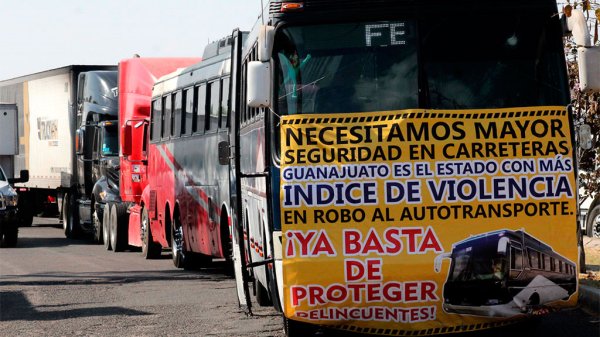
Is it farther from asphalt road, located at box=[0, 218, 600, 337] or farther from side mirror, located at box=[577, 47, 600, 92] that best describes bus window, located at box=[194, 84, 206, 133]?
side mirror, located at box=[577, 47, 600, 92]

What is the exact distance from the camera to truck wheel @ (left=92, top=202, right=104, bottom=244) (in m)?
29.5

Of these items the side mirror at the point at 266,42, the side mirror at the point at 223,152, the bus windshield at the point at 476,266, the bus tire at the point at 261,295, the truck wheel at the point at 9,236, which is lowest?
the bus tire at the point at 261,295

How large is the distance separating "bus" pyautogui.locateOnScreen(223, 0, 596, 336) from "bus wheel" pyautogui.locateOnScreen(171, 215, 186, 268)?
35.7 feet

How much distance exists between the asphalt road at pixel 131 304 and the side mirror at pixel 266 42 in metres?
3.00

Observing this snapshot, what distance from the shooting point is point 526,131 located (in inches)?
422

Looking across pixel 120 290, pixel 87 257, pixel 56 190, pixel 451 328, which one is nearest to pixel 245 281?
pixel 451 328

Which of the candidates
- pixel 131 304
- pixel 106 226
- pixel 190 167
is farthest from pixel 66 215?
pixel 131 304

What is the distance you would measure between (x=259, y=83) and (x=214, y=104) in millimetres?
8929

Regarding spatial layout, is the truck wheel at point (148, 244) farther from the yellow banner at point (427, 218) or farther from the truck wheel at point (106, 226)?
the yellow banner at point (427, 218)

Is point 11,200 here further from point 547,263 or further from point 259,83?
point 547,263

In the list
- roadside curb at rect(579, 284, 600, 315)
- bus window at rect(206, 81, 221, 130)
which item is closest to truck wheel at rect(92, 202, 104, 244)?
bus window at rect(206, 81, 221, 130)

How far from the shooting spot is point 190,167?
21047 millimetres

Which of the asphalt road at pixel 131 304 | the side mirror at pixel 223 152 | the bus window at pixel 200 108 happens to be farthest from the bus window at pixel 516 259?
the bus window at pixel 200 108

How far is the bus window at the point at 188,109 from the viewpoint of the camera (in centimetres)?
2100
